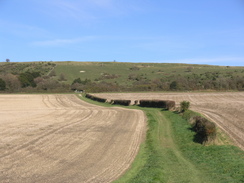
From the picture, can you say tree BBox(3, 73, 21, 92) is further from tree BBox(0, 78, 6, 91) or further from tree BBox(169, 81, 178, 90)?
tree BBox(169, 81, 178, 90)

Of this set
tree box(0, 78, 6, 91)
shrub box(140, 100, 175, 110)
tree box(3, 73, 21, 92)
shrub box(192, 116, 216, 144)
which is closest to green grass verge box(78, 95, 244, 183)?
shrub box(192, 116, 216, 144)

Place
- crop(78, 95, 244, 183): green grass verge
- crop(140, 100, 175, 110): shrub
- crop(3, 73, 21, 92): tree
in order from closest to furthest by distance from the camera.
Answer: crop(78, 95, 244, 183): green grass verge
crop(140, 100, 175, 110): shrub
crop(3, 73, 21, 92): tree

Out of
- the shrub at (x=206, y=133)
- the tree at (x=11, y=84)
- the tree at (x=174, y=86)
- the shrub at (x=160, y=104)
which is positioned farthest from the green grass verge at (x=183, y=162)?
the tree at (x=11, y=84)

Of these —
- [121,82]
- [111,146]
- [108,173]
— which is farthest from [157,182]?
[121,82]

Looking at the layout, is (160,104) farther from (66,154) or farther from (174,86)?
(174,86)

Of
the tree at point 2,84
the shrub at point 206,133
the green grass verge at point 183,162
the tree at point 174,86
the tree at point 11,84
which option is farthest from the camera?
the tree at point 11,84

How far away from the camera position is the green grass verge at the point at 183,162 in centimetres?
935

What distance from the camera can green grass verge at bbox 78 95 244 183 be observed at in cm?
935

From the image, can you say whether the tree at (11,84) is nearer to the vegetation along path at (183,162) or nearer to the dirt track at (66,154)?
the dirt track at (66,154)

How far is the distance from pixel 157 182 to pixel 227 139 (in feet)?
28.3

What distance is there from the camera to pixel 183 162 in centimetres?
1198

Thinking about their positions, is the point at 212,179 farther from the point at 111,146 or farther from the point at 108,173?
the point at 111,146

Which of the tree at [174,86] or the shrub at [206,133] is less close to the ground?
the tree at [174,86]

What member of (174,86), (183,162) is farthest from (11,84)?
(183,162)
